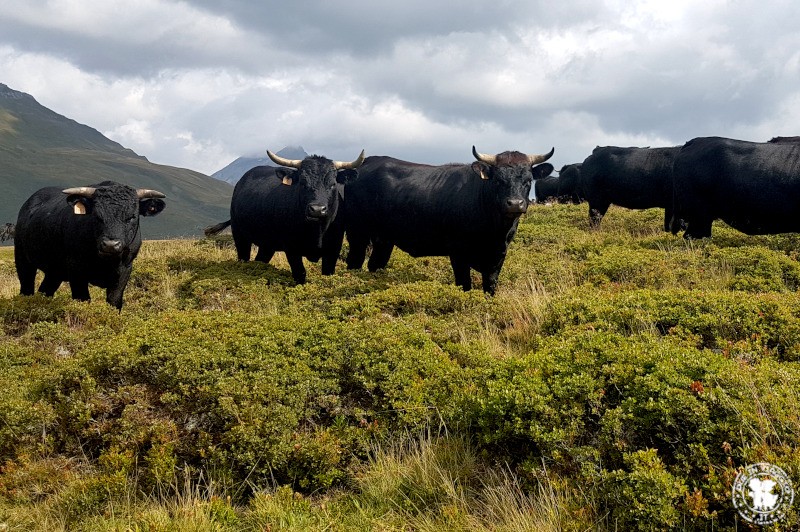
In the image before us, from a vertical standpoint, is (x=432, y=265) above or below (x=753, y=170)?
below

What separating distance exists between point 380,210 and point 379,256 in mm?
1122

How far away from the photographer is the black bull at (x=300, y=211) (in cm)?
1116

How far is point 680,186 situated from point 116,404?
11817mm

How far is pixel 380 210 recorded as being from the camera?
1175 centimetres

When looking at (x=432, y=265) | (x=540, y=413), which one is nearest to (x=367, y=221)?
(x=432, y=265)

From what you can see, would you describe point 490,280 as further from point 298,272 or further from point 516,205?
point 298,272

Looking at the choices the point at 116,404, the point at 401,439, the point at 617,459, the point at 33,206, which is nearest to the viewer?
the point at 617,459

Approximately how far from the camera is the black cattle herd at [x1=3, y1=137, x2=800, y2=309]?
29.1ft

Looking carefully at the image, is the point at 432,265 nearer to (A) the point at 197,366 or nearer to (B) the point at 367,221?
(B) the point at 367,221

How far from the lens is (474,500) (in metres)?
3.68

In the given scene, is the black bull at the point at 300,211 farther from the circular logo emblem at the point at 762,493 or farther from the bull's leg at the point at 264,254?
the circular logo emblem at the point at 762,493

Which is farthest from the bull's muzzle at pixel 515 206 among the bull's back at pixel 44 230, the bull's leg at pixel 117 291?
the bull's back at pixel 44 230

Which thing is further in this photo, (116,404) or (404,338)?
(404,338)

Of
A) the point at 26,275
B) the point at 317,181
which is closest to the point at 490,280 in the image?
the point at 317,181
